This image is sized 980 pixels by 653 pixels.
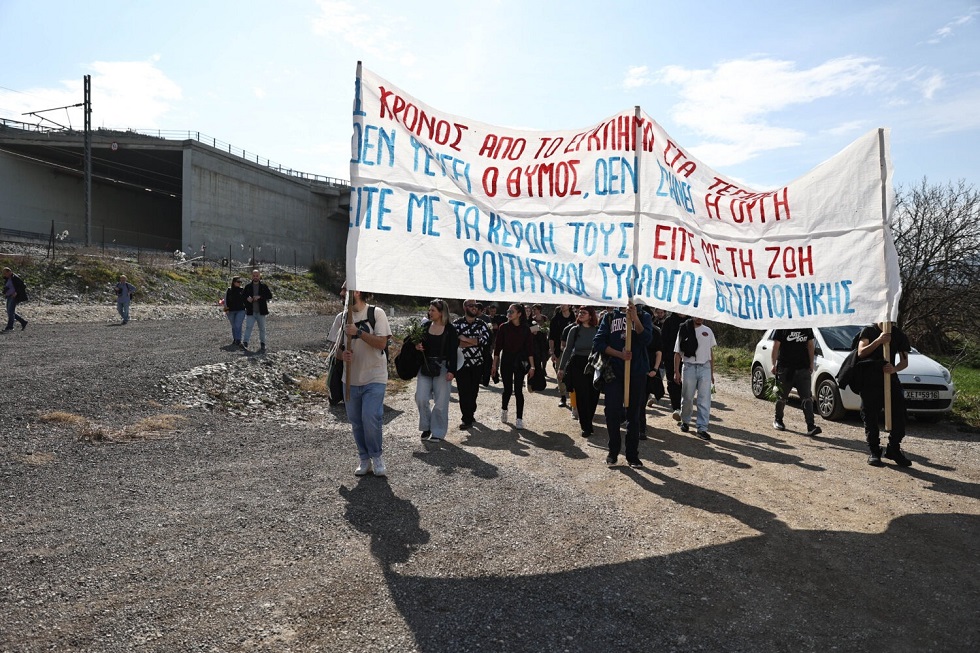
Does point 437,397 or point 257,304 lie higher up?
point 257,304

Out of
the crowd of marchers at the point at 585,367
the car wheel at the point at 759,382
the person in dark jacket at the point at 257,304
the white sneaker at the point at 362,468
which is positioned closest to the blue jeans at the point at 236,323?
the person in dark jacket at the point at 257,304

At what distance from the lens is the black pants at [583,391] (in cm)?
919

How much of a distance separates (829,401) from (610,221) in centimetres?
695

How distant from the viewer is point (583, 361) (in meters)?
9.34

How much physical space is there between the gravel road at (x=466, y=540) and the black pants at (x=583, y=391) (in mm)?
409

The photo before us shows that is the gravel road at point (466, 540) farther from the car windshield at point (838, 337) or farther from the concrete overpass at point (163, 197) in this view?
the concrete overpass at point (163, 197)

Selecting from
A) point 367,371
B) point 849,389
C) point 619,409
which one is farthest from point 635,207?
point 849,389

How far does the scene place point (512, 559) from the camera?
455cm

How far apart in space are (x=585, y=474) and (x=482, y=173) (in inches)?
131

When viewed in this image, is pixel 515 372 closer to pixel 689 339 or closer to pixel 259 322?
pixel 689 339

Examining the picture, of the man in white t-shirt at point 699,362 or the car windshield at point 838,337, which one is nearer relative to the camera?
the man in white t-shirt at point 699,362

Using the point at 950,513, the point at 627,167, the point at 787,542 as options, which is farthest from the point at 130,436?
the point at 950,513

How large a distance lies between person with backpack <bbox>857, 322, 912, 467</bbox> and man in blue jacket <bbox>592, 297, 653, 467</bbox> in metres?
2.54

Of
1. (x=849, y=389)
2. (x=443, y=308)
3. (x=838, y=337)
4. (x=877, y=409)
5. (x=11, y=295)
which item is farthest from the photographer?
(x=11, y=295)
